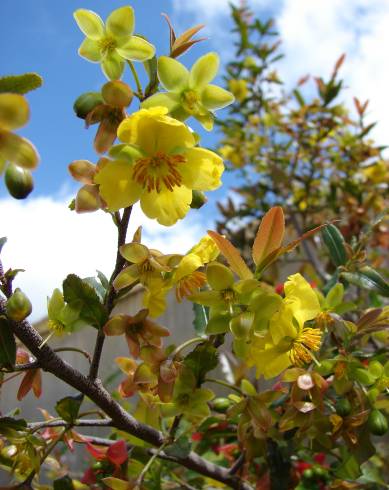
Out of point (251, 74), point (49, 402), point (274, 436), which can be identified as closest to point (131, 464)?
point (274, 436)

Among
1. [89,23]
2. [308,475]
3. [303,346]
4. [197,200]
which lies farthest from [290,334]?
[308,475]

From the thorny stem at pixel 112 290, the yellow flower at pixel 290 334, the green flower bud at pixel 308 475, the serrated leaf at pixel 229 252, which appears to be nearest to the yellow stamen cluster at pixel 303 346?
the yellow flower at pixel 290 334

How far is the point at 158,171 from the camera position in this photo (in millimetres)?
643

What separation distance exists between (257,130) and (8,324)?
7.88 feet

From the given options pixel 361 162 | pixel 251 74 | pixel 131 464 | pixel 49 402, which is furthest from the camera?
pixel 49 402

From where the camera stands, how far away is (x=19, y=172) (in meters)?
0.51

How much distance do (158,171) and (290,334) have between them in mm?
242

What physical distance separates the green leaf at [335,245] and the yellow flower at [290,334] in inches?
14.4

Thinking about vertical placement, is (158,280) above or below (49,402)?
below

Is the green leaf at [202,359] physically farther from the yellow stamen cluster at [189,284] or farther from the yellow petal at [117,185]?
the yellow petal at [117,185]

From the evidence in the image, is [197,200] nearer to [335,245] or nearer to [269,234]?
[269,234]

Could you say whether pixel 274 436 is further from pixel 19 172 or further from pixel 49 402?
pixel 49 402

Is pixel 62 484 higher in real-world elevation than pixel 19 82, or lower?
lower

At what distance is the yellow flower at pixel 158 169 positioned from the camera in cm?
59
